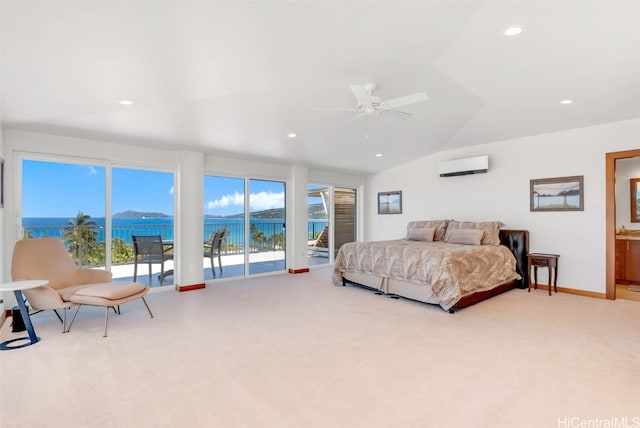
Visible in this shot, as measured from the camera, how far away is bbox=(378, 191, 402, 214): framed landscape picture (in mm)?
7399

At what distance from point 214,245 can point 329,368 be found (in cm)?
400

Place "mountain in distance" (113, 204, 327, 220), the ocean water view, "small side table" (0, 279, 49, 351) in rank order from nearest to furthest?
"small side table" (0, 279, 49, 351)
the ocean water view
"mountain in distance" (113, 204, 327, 220)

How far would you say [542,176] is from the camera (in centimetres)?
525

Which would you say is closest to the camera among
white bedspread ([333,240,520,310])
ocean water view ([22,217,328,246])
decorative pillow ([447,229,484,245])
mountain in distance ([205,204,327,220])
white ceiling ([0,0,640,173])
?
white ceiling ([0,0,640,173])

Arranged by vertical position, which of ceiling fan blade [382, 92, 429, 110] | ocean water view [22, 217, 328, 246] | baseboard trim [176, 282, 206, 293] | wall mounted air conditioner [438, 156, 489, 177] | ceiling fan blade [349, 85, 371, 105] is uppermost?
ceiling fan blade [349, 85, 371, 105]

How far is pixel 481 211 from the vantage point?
600 cm

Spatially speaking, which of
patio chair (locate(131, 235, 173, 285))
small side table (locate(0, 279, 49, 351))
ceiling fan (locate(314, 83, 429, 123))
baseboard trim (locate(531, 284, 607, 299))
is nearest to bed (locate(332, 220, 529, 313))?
baseboard trim (locate(531, 284, 607, 299))

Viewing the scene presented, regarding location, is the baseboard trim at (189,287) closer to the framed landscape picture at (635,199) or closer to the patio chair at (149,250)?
the patio chair at (149,250)

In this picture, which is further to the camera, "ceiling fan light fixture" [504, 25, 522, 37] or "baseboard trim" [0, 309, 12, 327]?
"baseboard trim" [0, 309, 12, 327]

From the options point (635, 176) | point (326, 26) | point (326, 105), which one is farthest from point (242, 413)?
point (635, 176)

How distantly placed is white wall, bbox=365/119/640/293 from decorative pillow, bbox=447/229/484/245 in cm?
75

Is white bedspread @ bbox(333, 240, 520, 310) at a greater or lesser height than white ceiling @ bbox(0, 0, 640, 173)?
lesser

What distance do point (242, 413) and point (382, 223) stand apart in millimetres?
6200

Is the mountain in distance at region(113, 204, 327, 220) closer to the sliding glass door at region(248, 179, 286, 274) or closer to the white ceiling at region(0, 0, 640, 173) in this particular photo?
the sliding glass door at region(248, 179, 286, 274)
